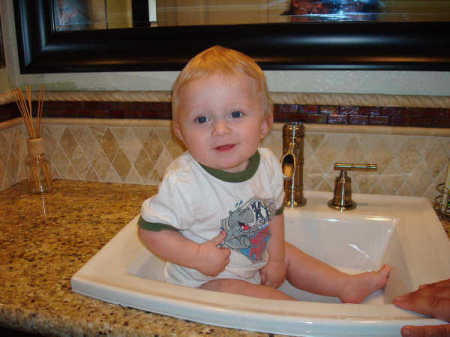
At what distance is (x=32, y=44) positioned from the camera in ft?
3.85

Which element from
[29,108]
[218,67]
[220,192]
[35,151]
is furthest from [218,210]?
[29,108]

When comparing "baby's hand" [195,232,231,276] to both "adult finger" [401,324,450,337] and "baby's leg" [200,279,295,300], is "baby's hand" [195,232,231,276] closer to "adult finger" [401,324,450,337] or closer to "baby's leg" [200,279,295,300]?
"baby's leg" [200,279,295,300]

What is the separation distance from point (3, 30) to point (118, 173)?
54cm

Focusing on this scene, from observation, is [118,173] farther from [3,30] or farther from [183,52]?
[3,30]

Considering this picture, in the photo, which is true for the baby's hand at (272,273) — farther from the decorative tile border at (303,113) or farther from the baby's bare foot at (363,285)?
the decorative tile border at (303,113)

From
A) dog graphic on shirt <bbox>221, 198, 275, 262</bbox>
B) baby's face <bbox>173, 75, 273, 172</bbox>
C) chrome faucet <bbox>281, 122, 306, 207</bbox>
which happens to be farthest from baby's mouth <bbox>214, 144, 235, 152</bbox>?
chrome faucet <bbox>281, 122, 306, 207</bbox>

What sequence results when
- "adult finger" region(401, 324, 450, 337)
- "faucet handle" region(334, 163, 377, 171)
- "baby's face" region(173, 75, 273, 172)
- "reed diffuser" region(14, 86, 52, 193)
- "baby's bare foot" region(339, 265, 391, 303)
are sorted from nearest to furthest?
"adult finger" region(401, 324, 450, 337) → "baby's face" region(173, 75, 273, 172) → "baby's bare foot" region(339, 265, 391, 303) → "faucet handle" region(334, 163, 377, 171) → "reed diffuser" region(14, 86, 52, 193)

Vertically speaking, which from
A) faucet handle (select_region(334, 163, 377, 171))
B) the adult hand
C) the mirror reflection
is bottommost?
the adult hand

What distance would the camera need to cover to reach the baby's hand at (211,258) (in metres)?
0.74

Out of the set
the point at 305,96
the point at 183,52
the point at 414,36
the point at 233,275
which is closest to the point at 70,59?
the point at 183,52

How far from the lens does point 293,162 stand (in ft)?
3.06

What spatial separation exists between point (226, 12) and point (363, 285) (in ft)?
2.48

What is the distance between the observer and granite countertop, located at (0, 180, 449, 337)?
0.62 metres

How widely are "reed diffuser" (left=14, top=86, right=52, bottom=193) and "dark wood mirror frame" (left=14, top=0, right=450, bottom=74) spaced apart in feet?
0.32
